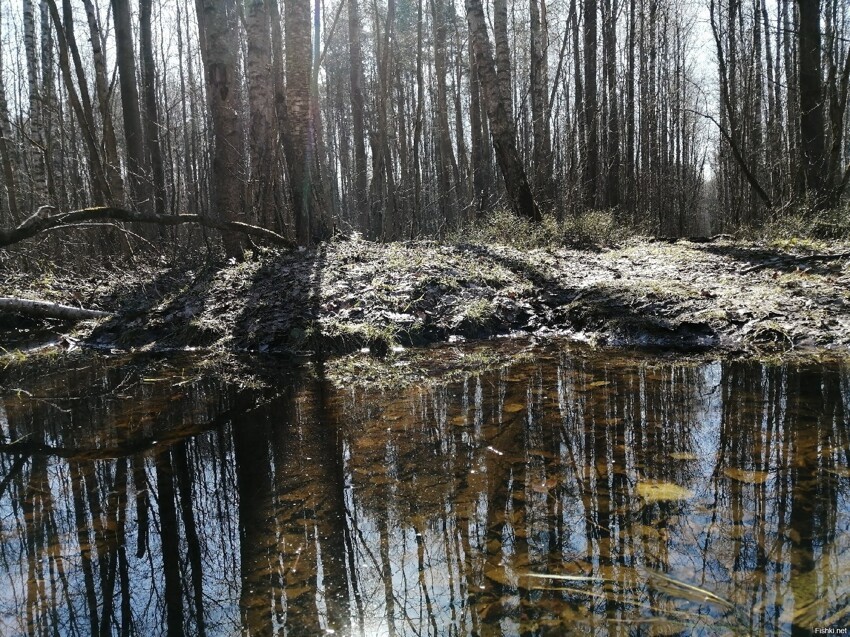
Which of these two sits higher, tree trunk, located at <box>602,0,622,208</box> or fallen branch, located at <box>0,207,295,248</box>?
tree trunk, located at <box>602,0,622,208</box>

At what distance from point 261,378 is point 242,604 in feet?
11.5

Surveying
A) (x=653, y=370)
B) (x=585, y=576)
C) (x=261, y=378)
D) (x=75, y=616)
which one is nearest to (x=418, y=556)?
(x=585, y=576)

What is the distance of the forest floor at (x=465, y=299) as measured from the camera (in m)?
5.50

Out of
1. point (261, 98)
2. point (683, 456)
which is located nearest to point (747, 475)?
point (683, 456)

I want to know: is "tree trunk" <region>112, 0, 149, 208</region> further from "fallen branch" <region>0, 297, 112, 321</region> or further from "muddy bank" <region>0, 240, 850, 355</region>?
"fallen branch" <region>0, 297, 112, 321</region>

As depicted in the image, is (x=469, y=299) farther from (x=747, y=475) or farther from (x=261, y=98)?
(x=261, y=98)

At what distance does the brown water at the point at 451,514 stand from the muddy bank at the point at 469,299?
1435mm

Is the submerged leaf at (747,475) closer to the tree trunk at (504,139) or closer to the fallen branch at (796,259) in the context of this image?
the fallen branch at (796,259)

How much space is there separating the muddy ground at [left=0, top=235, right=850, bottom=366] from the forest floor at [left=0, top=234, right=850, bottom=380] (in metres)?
0.02

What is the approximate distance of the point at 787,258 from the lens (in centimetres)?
712

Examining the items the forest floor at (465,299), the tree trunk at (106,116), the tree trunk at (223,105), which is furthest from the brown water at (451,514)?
the tree trunk at (106,116)

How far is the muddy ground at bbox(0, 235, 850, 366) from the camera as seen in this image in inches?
217

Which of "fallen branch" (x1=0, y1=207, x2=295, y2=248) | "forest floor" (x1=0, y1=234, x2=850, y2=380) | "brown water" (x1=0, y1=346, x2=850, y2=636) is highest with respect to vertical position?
"fallen branch" (x1=0, y1=207, x2=295, y2=248)

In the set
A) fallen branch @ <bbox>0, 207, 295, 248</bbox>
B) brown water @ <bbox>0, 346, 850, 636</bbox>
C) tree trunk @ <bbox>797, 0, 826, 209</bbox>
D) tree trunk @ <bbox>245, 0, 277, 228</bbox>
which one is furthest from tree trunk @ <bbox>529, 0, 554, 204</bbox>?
brown water @ <bbox>0, 346, 850, 636</bbox>
